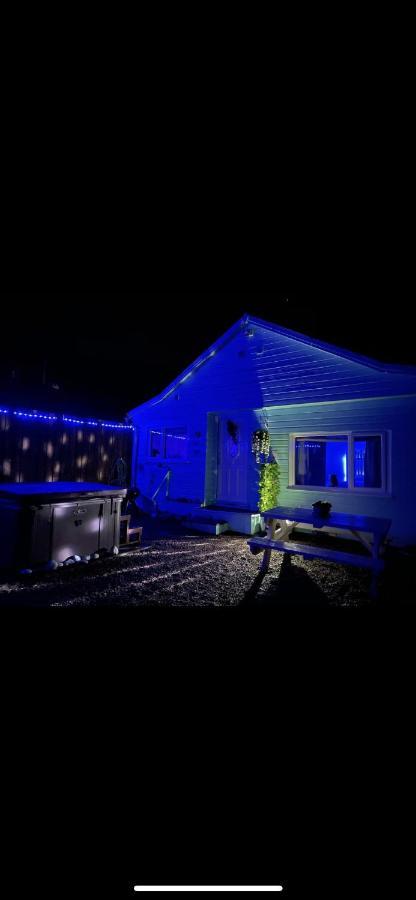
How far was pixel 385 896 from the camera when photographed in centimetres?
131

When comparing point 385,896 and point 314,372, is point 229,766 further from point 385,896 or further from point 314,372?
point 314,372

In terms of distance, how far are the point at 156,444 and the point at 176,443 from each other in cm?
94

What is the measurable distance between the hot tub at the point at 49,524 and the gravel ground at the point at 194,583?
0.29 meters

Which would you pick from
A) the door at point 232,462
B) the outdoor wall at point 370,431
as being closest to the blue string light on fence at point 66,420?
the door at point 232,462

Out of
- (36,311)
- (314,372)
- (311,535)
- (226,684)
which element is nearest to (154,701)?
(226,684)

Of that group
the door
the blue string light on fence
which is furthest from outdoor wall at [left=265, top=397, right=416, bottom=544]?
the blue string light on fence

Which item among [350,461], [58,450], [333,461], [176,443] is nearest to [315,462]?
[350,461]

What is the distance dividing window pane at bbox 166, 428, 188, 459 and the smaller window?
27cm

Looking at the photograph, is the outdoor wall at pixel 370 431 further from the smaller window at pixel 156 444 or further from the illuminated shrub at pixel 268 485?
the smaller window at pixel 156 444

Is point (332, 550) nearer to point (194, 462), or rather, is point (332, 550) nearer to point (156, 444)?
point (194, 462)

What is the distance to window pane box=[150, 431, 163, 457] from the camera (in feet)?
35.8

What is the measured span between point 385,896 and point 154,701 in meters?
1.42

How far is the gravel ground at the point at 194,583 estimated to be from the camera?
13.5 feet

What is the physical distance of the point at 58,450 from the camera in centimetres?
1020
